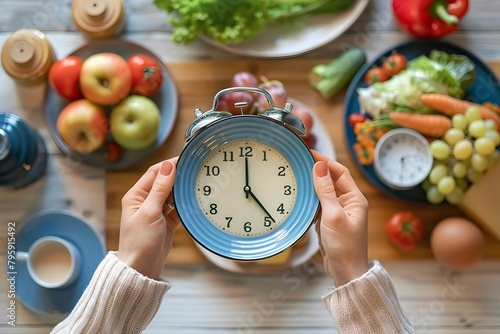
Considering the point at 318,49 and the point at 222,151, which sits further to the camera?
the point at 318,49

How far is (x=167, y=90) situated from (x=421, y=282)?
72 centimetres

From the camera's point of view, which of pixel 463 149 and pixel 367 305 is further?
pixel 463 149

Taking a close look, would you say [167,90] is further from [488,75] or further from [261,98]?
[488,75]

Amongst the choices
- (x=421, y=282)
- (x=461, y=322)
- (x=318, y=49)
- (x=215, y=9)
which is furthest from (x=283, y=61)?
(x=461, y=322)

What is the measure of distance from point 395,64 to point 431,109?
13cm

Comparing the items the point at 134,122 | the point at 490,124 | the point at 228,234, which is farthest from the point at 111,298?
the point at 490,124

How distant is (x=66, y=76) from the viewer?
1.17 meters

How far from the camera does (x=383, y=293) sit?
0.82 metres

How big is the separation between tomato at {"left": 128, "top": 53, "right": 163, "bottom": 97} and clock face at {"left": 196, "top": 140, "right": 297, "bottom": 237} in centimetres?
45

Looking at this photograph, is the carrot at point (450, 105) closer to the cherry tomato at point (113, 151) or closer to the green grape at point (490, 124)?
the green grape at point (490, 124)

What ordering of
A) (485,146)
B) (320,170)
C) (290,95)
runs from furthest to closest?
(290,95)
(485,146)
(320,170)

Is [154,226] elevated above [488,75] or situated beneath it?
situated beneath

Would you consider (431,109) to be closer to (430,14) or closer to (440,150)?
(440,150)

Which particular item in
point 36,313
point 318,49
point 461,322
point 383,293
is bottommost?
point 36,313
